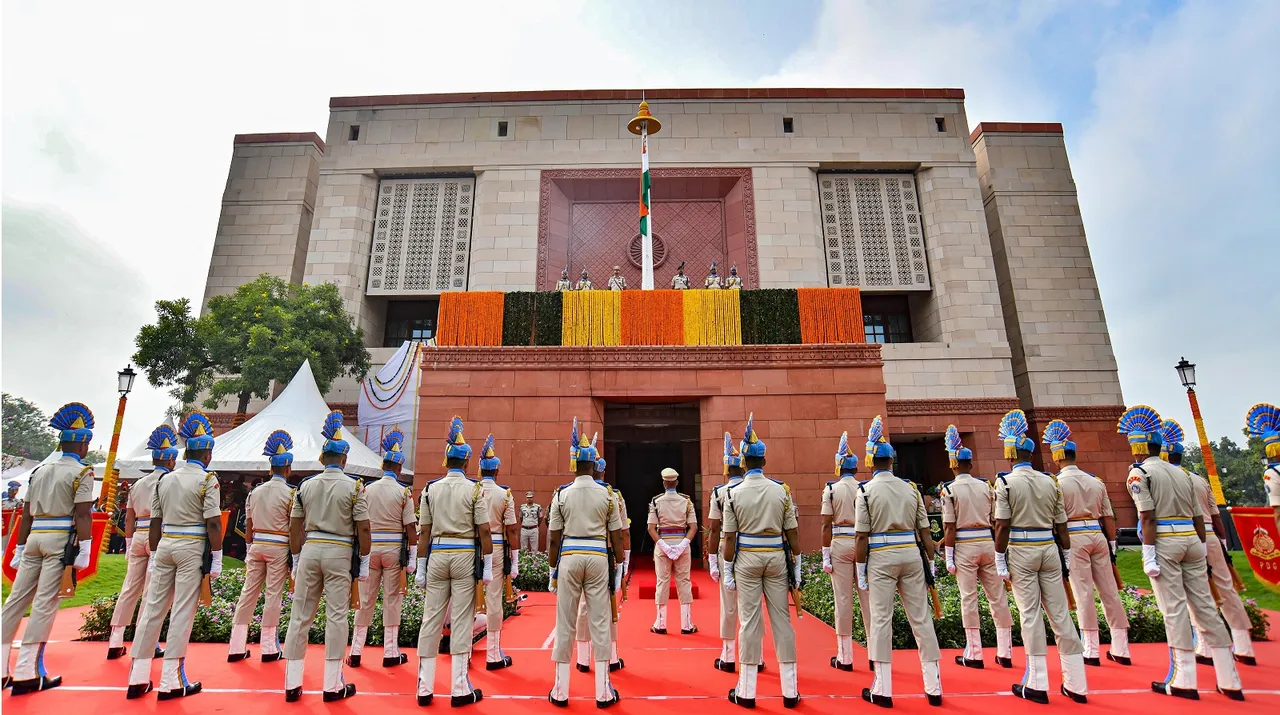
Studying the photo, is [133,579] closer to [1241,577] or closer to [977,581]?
[977,581]

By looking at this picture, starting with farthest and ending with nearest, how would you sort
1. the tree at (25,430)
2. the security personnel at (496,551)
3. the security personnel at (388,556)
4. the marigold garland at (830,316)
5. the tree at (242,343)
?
the tree at (25,430), the tree at (242,343), the marigold garland at (830,316), the security personnel at (388,556), the security personnel at (496,551)

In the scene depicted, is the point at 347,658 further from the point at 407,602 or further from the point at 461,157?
the point at 461,157

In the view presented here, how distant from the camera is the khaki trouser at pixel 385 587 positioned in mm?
6465

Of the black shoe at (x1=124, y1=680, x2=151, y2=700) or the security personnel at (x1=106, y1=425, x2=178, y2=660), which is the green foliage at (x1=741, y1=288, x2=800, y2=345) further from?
the black shoe at (x1=124, y1=680, x2=151, y2=700)

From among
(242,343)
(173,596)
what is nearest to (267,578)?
(173,596)

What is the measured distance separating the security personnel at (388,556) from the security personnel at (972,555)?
18.9 ft

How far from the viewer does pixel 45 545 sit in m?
5.66

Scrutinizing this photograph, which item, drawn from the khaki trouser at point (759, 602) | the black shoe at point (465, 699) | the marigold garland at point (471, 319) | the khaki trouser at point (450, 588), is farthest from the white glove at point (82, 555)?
the marigold garland at point (471, 319)

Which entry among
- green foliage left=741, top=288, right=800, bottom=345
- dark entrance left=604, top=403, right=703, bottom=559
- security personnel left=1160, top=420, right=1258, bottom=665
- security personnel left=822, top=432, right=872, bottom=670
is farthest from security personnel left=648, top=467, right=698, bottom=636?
green foliage left=741, top=288, right=800, bottom=345

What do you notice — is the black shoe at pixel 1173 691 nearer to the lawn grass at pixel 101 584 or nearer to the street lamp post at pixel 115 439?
the lawn grass at pixel 101 584

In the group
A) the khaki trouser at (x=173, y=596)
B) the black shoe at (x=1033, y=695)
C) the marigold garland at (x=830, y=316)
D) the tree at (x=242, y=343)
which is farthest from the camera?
the tree at (x=242, y=343)

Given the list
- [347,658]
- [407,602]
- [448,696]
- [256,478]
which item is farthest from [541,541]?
[256,478]

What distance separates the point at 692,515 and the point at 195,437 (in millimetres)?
5989

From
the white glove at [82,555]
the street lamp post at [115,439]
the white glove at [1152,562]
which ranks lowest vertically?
the white glove at [1152,562]
